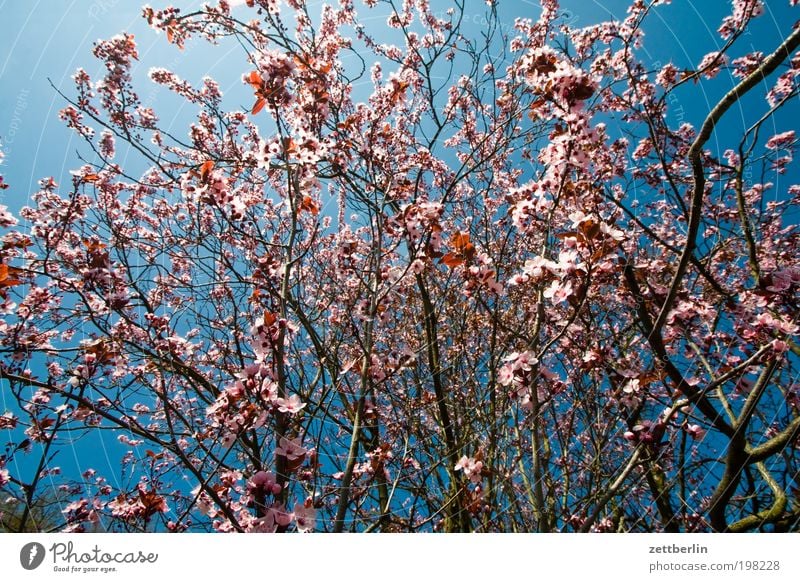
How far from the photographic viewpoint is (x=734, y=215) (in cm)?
346

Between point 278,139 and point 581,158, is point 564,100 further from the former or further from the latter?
point 278,139

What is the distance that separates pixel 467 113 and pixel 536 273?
10.8 feet
